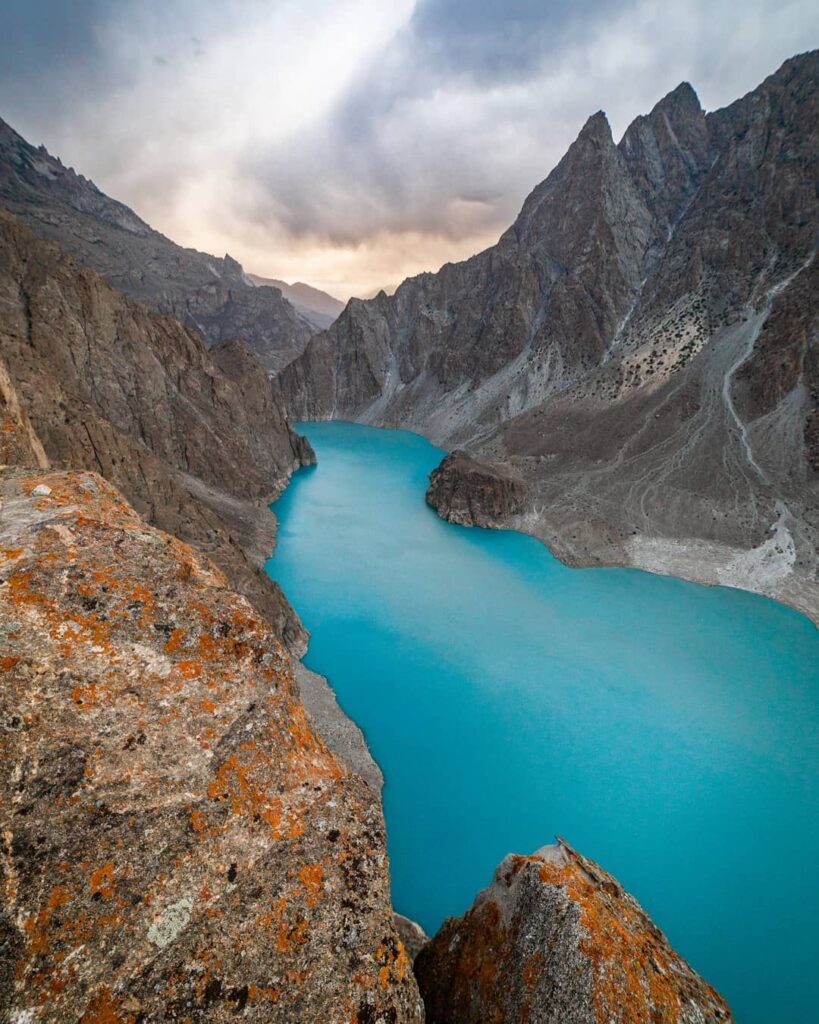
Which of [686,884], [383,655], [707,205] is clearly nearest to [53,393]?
[383,655]

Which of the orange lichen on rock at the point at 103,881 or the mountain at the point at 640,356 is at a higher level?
the mountain at the point at 640,356

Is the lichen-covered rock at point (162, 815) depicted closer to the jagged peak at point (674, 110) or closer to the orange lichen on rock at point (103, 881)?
the orange lichen on rock at point (103, 881)

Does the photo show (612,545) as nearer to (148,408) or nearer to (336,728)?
(336,728)

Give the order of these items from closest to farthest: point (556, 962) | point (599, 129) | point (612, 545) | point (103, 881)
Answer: point (103, 881), point (556, 962), point (612, 545), point (599, 129)

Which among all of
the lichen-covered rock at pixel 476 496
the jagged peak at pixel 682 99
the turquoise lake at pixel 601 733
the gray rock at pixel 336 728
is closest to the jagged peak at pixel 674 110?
the jagged peak at pixel 682 99

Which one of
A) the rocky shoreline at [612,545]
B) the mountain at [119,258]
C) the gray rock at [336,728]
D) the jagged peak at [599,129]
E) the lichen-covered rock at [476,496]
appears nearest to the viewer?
the gray rock at [336,728]

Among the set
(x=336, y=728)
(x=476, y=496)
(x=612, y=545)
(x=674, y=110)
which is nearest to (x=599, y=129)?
(x=674, y=110)

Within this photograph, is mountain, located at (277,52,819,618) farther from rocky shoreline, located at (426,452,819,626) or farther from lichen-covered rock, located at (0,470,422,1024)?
lichen-covered rock, located at (0,470,422,1024)
